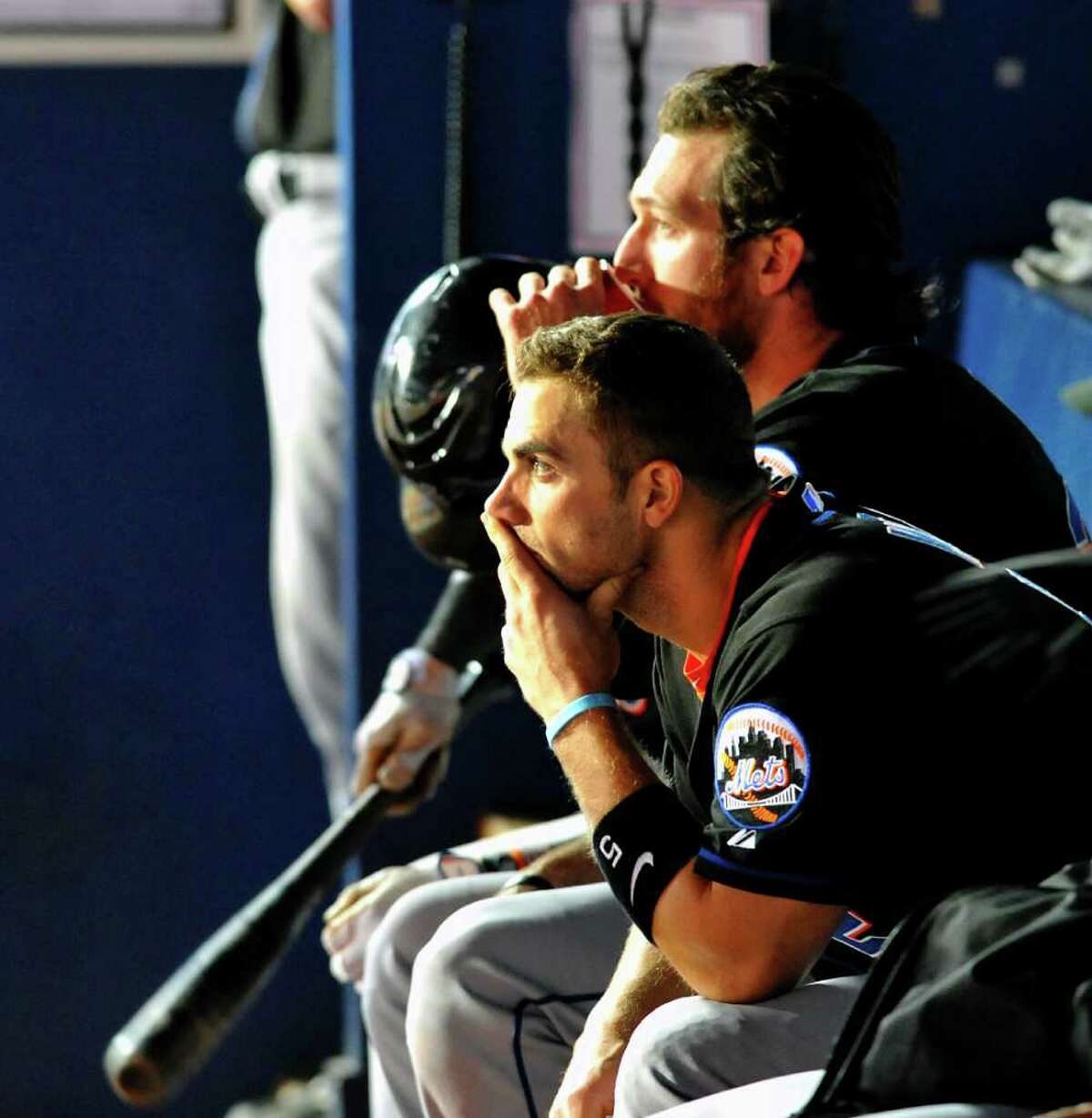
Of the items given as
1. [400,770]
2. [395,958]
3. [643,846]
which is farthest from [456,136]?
[643,846]

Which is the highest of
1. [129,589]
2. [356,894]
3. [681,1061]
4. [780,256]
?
[780,256]

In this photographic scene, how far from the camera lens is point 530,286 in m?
1.79

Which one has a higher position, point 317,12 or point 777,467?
point 317,12

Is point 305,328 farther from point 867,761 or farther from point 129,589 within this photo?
point 867,761

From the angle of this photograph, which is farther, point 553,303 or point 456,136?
point 456,136

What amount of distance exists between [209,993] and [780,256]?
81cm

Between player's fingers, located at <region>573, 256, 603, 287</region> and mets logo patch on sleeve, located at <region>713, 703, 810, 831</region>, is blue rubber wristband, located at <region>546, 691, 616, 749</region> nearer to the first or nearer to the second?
mets logo patch on sleeve, located at <region>713, 703, 810, 831</region>

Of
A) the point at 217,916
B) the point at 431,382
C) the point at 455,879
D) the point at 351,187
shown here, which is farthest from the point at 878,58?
the point at 217,916

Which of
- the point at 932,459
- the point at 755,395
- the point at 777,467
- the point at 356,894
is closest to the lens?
the point at 777,467

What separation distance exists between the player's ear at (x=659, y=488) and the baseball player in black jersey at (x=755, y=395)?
0.17 m

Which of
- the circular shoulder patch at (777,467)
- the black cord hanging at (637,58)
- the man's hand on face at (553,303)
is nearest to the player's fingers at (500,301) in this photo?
the man's hand on face at (553,303)

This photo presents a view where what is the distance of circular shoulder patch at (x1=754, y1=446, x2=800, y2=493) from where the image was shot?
1473mm

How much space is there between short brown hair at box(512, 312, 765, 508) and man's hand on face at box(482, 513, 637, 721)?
0.10m

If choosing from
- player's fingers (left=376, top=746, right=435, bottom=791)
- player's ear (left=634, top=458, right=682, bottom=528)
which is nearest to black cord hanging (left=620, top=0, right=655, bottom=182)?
player's fingers (left=376, top=746, right=435, bottom=791)
